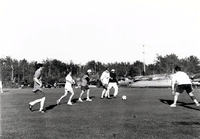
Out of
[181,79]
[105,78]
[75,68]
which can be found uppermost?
[75,68]

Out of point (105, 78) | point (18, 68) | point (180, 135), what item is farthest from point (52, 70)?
point (180, 135)

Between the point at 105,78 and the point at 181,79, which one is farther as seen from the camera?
the point at 105,78

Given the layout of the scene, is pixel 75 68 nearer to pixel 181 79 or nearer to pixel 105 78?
pixel 105 78

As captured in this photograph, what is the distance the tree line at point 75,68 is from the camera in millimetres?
75375

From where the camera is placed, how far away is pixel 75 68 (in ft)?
346

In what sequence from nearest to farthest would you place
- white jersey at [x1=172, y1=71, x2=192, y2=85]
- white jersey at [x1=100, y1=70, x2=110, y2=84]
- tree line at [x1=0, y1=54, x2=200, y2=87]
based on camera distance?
white jersey at [x1=172, y1=71, x2=192, y2=85], white jersey at [x1=100, y1=70, x2=110, y2=84], tree line at [x1=0, y1=54, x2=200, y2=87]

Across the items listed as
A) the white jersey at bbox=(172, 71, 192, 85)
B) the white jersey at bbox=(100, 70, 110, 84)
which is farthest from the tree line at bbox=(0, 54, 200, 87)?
the white jersey at bbox=(172, 71, 192, 85)

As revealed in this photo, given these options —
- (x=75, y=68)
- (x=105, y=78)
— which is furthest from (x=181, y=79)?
(x=75, y=68)

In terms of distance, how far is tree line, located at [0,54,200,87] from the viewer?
75.4 meters

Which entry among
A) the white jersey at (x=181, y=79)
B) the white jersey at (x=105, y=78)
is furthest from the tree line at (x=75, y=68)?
the white jersey at (x=181, y=79)

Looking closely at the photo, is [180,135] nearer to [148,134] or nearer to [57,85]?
[148,134]

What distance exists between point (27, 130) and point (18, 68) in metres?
88.2

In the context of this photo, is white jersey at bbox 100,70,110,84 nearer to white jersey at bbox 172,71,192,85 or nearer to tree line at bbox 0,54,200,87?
white jersey at bbox 172,71,192,85

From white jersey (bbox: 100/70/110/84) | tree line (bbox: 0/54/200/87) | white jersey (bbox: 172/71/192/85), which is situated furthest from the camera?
tree line (bbox: 0/54/200/87)
